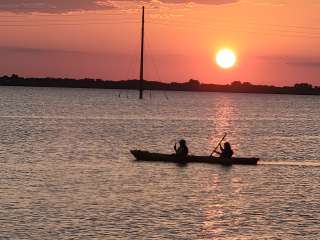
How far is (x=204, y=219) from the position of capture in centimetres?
3719

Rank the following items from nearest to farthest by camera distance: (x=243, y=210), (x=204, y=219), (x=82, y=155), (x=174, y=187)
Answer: (x=204, y=219) → (x=243, y=210) → (x=174, y=187) → (x=82, y=155)

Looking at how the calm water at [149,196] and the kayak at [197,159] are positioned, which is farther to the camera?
the kayak at [197,159]

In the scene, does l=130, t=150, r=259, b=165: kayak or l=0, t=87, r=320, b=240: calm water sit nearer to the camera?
l=0, t=87, r=320, b=240: calm water

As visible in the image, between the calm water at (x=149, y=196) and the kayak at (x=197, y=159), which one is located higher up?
the kayak at (x=197, y=159)

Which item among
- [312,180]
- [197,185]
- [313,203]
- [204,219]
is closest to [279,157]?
[312,180]

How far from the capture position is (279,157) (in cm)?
6981

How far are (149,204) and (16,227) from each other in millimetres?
8523

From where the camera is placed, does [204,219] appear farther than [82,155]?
No

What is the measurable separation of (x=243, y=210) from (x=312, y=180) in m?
14.1

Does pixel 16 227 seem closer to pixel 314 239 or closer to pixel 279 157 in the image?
pixel 314 239

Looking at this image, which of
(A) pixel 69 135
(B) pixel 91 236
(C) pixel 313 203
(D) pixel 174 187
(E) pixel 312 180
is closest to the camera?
(B) pixel 91 236

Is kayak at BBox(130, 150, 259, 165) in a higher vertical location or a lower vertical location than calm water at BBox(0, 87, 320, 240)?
higher

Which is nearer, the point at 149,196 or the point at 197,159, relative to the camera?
the point at 149,196

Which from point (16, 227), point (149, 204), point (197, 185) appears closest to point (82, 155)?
point (197, 185)
